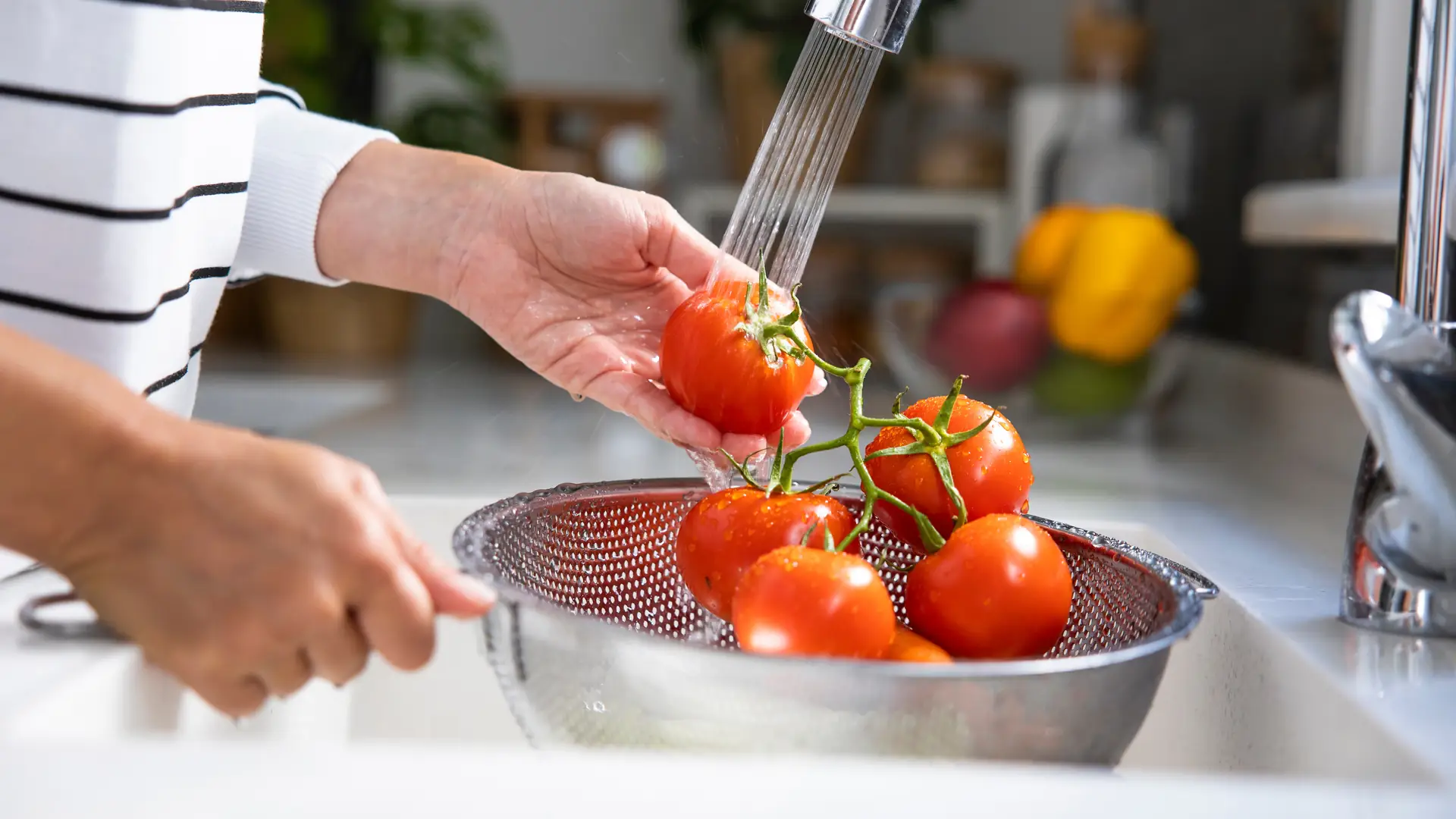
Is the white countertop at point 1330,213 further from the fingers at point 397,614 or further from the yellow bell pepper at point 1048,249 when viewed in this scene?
the fingers at point 397,614

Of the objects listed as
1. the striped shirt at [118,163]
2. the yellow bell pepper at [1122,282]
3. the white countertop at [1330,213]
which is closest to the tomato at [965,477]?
the striped shirt at [118,163]

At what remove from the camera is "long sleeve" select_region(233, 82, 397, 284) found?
0.71 meters

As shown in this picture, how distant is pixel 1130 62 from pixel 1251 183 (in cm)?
28

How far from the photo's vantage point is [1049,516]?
805 millimetres

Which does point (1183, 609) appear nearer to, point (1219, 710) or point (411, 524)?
point (1219, 710)

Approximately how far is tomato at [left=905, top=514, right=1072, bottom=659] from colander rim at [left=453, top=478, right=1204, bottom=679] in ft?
0.04

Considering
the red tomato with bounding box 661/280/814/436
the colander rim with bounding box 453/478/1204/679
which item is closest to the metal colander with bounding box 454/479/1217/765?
the colander rim with bounding box 453/478/1204/679

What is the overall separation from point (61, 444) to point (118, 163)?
12.2 inches

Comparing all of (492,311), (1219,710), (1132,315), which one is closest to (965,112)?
(1132,315)

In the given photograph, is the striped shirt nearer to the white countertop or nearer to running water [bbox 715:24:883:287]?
running water [bbox 715:24:883:287]

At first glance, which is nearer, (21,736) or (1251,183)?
(21,736)

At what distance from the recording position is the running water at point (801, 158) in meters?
0.60

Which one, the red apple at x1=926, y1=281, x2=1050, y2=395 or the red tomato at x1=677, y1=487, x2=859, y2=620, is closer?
the red tomato at x1=677, y1=487, x2=859, y2=620

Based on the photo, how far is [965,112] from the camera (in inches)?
68.7
